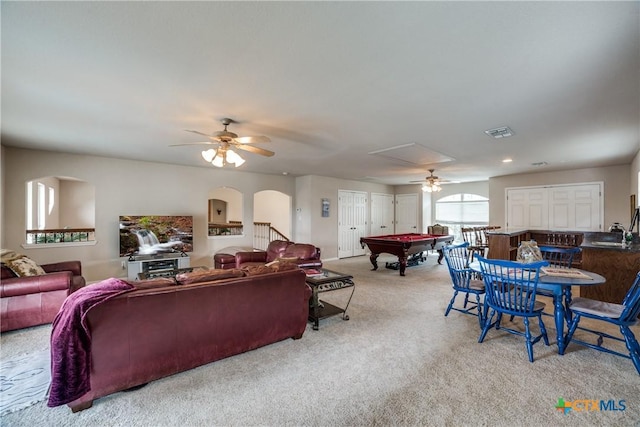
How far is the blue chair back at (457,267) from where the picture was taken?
137 inches

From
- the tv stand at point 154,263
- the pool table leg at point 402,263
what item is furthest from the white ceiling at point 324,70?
the pool table leg at point 402,263

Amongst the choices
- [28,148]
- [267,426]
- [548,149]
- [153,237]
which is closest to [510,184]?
[548,149]

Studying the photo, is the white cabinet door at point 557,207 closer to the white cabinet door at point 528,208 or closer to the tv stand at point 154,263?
the white cabinet door at point 528,208

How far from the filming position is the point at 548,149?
15.1 ft

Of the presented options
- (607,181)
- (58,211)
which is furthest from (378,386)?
(58,211)

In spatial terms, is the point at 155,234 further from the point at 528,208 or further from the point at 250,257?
the point at 528,208

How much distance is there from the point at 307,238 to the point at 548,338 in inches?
220

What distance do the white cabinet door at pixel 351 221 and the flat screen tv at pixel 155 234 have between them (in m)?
4.33

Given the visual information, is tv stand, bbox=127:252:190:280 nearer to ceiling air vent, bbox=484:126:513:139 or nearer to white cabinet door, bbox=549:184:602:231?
ceiling air vent, bbox=484:126:513:139

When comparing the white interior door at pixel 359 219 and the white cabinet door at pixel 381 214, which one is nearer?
the white interior door at pixel 359 219

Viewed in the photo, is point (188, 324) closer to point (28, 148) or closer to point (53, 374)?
point (53, 374)

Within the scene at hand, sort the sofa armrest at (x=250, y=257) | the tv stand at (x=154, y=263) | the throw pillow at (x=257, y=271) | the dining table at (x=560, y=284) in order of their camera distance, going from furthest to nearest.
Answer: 1. the sofa armrest at (x=250, y=257)
2. the tv stand at (x=154, y=263)
3. the throw pillow at (x=257, y=271)
4. the dining table at (x=560, y=284)

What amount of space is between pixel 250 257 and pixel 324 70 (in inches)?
159

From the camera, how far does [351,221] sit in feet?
29.5
